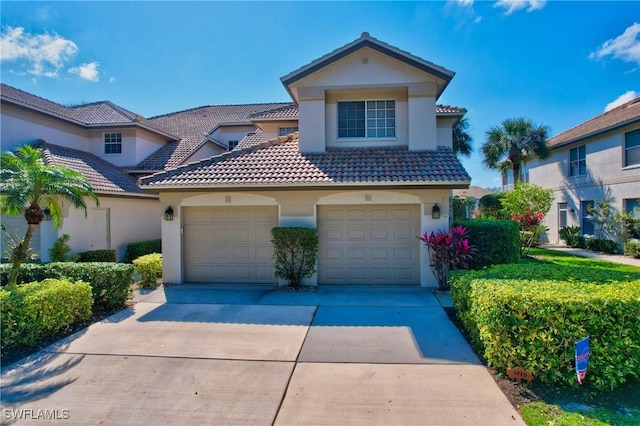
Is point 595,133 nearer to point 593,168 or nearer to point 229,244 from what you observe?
point 593,168

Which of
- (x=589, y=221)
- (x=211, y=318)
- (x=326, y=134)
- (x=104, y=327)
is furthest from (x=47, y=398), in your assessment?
(x=589, y=221)

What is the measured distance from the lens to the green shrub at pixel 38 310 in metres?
5.51

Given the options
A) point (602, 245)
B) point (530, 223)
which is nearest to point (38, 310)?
point (530, 223)

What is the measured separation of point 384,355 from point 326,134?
26.2 ft

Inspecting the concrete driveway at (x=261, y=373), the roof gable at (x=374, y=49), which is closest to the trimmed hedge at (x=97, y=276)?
the concrete driveway at (x=261, y=373)

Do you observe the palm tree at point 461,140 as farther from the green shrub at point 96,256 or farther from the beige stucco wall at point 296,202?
the green shrub at point 96,256

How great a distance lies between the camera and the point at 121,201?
14766 mm

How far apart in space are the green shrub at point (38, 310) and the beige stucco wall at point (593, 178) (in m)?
23.5

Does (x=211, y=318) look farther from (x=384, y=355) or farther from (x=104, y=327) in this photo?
(x=384, y=355)

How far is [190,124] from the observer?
23797mm

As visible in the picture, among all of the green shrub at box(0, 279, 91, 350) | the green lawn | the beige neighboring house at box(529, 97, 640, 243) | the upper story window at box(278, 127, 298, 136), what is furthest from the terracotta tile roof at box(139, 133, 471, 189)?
the beige neighboring house at box(529, 97, 640, 243)

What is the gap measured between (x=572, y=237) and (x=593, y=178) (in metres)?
3.84

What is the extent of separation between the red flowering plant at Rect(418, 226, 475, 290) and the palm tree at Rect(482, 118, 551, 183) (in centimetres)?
1747

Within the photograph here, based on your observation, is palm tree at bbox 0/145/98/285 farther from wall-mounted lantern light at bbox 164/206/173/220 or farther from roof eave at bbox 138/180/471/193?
wall-mounted lantern light at bbox 164/206/173/220
